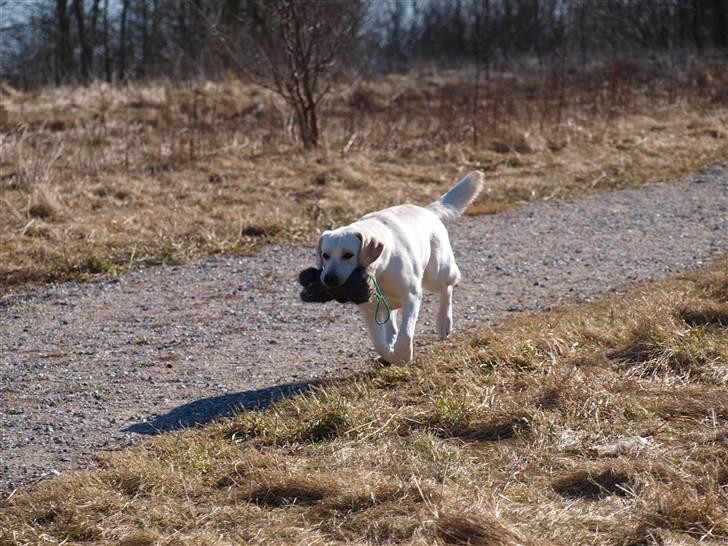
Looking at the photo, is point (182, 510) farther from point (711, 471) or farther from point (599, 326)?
point (599, 326)

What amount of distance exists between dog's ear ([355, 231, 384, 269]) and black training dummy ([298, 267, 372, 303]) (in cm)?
5

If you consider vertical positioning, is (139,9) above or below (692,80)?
above

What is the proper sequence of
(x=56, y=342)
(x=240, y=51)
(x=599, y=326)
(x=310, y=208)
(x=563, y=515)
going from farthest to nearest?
1. (x=240, y=51)
2. (x=310, y=208)
3. (x=56, y=342)
4. (x=599, y=326)
5. (x=563, y=515)

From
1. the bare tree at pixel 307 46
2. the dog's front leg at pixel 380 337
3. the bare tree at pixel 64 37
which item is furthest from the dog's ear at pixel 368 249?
the bare tree at pixel 64 37

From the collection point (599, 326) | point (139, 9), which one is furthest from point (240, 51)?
point (139, 9)

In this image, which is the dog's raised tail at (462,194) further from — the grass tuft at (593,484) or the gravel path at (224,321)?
the grass tuft at (593,484)

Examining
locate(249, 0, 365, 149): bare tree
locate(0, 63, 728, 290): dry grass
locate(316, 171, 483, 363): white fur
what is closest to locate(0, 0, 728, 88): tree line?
locate(0, 63, 728, 290): dry grass

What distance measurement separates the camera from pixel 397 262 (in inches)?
220

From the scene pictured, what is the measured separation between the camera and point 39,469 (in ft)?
14.8

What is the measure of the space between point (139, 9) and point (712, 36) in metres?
15.7

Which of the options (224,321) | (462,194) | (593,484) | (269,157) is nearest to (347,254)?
(593,484)

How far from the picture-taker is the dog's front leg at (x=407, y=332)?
5.63m

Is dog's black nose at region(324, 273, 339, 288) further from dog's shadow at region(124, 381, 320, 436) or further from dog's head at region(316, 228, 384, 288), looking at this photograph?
dog's shadow at region(124, 381, 320, 436)

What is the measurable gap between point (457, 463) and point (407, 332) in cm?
154
